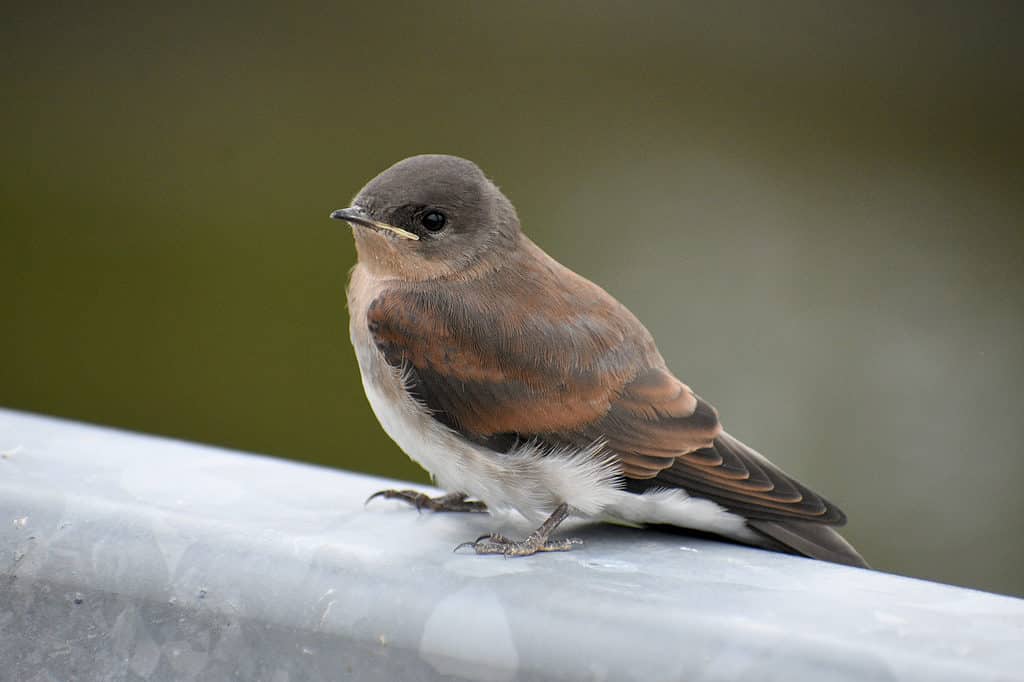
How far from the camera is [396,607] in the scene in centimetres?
178

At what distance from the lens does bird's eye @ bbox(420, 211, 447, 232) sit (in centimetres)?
298

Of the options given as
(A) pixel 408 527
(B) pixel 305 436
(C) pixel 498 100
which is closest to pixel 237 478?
(A) pixel 408 527

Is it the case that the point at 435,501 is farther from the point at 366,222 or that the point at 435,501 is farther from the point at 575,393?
the point at 366,222

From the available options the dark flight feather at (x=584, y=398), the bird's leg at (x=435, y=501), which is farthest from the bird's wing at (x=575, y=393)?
the bird's leg at (x=435, y=501)

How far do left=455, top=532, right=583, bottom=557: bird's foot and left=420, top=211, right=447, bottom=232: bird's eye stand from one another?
87 centimetres

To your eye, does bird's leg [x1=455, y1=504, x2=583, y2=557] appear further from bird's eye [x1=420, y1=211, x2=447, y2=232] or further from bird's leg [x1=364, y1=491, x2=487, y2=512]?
bird's eye [x1=420, y1=211, x2=447, y2=232]

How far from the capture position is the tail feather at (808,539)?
8.29ft

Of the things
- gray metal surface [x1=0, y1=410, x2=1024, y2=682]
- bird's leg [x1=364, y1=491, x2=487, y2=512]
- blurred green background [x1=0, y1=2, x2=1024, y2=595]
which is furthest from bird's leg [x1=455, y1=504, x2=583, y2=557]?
blurred green background [x1=0, y1=2, x2=1024, y2=595]

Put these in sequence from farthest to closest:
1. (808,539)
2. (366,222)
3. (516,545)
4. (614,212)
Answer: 1. (614,212)
2. (366,222)
3. (808,539)
4. (516,545)

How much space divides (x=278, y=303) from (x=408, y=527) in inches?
135

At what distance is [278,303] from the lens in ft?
18.0

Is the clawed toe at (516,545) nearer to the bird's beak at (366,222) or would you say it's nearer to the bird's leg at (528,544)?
the bird's leg at (528,544)

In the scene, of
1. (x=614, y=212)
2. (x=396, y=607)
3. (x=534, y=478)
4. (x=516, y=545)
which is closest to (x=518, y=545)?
(x=516, y=545)

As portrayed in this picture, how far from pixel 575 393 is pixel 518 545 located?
1.53ft
